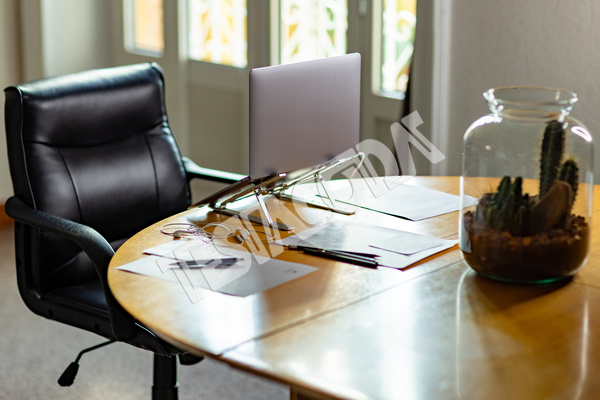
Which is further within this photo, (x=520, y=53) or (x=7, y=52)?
(x=7, y=52)

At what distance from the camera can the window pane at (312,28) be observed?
3484 mm

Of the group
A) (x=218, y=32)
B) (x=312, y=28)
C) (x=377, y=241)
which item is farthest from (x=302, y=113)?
(x=218, y=32)

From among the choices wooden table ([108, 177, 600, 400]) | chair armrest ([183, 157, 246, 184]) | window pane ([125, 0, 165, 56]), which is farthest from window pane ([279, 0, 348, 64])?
wooden table ([108, 177, 600, 400])

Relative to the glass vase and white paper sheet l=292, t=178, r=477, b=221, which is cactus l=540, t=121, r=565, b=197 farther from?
white paper sheet l=292, t=178, r=477, b=221

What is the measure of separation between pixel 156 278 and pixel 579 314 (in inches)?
30.7

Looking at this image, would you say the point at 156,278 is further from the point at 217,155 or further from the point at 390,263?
the point at 217,155

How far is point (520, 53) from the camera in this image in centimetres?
277

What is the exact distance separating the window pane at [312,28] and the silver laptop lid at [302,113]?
149 centimetres

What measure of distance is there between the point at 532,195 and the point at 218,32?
282 cm

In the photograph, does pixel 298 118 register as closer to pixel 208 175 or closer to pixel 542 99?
pixel 542 99

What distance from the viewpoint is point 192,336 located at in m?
1.29

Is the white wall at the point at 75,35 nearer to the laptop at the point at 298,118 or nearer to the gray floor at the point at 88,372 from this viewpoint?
the gray floor at the point at 88,372

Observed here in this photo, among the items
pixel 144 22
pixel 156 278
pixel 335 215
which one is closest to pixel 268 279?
pixel 156 278

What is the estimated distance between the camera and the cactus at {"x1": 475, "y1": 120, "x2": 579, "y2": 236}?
146cm
